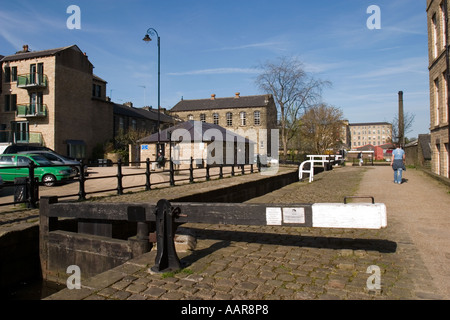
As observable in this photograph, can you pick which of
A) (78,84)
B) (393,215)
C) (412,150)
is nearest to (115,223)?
(393,215)

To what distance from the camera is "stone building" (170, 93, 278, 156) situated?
58.5m

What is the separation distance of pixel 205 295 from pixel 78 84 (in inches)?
1397

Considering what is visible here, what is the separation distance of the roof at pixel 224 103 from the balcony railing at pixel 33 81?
3431 cm

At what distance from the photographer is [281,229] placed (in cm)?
593

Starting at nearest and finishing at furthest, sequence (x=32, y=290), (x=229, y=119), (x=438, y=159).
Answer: (x=32, y=290), (x=438, y=159), (x=229, y=119)

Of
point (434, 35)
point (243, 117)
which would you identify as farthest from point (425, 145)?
point (243, 117)

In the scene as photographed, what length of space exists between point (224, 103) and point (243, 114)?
195 inches

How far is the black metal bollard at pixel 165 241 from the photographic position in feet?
11.9

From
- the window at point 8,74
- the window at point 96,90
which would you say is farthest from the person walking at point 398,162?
the window at point 8,74

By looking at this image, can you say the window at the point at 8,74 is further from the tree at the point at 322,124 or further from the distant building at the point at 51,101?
the tree at the point at 322,124

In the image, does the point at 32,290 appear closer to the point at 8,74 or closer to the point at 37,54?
the point at 37,54

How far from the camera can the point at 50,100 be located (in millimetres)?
31016
